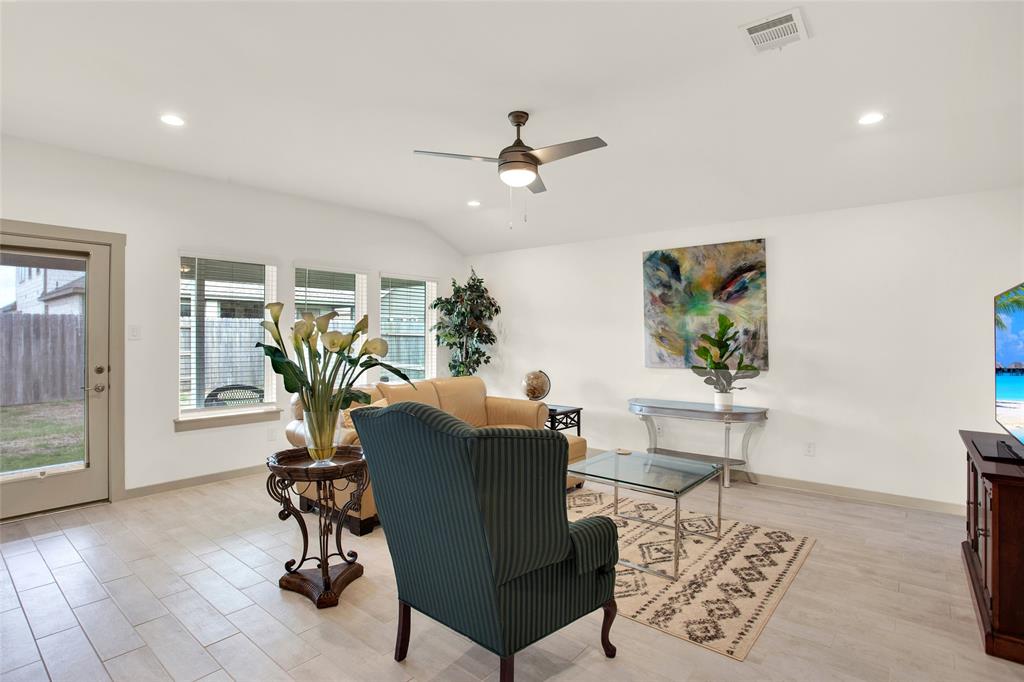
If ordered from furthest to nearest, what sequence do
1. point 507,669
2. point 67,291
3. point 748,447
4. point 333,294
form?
point 333,294
point 748,447
point 67,291
point 507,669

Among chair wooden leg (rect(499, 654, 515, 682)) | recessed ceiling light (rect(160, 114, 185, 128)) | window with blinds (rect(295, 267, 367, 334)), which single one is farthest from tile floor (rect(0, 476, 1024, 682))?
recessed ceiling light (rect(160, 114, 185, 128))

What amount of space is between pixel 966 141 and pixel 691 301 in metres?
2.26

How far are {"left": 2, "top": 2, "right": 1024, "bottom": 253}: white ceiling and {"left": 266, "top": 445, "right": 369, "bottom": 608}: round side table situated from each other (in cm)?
208

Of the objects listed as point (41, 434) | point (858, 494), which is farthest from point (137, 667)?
point (858, 494)

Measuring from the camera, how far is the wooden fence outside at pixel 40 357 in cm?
370

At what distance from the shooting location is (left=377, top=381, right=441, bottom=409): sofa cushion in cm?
407

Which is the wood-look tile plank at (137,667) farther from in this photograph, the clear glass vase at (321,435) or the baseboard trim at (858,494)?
the baseboard trim at (858,494)

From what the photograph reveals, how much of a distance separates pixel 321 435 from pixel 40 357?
2850 mm

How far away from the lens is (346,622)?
7.86 ft

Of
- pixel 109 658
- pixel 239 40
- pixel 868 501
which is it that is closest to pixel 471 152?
pixel 239 40

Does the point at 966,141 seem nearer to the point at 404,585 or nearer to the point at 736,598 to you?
the point at 736,598

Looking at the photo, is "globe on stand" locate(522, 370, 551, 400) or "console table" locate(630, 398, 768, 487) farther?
"globe on stand" locate(522, 370, 551, 400)

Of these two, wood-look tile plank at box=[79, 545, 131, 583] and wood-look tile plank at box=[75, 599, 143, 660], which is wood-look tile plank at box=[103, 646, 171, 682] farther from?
wood-look tile plank at box=[79, 545, 131, 583]

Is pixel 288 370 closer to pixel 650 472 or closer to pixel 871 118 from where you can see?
pixel 650 472
